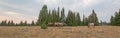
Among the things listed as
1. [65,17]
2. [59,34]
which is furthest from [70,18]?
[59,34]

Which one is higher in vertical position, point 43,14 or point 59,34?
point 43,14

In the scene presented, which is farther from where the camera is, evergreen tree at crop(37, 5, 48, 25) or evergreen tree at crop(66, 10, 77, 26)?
evergreen tree at crop(66, 10, 77, 26)

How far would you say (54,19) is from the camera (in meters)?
107

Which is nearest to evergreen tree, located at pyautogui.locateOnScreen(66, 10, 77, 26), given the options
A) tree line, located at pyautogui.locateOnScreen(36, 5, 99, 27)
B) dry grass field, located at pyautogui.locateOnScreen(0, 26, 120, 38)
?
tree line, located at pyautogui.locateOnScreen(36, 5, 99, 27)

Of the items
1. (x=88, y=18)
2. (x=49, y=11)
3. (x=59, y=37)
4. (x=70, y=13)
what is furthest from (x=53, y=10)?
(x=59, y=37)

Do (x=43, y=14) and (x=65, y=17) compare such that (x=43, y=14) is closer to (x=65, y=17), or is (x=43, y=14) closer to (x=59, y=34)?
(x=65, y=17)

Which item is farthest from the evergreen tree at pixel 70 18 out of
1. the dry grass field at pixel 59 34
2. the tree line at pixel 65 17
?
the dry grass field at pixel 59 34

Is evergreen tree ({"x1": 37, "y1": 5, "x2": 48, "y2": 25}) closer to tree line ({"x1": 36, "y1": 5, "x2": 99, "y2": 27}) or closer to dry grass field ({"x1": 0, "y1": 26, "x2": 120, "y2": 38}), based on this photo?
tree line ({"x1": 36, "y1": 5, "x2": 99, "y2": 27})

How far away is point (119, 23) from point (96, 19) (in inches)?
1021

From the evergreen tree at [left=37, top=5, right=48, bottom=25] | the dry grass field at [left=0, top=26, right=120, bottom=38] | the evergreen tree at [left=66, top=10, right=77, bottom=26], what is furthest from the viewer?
the evergreen tree at [left=66, top=10, right=77, bottom=26]

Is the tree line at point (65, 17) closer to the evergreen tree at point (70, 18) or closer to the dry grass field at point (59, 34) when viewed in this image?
the evergreen tree at point (70, 18)

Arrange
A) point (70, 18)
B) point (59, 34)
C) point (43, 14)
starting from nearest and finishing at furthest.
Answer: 1. point (59, 34)
2. point (43, 14)
3. point (70, 18)

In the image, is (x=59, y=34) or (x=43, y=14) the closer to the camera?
(x=59, y=34)

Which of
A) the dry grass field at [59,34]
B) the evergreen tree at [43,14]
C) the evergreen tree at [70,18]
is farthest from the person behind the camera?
the evergreen tree at [70,18]
